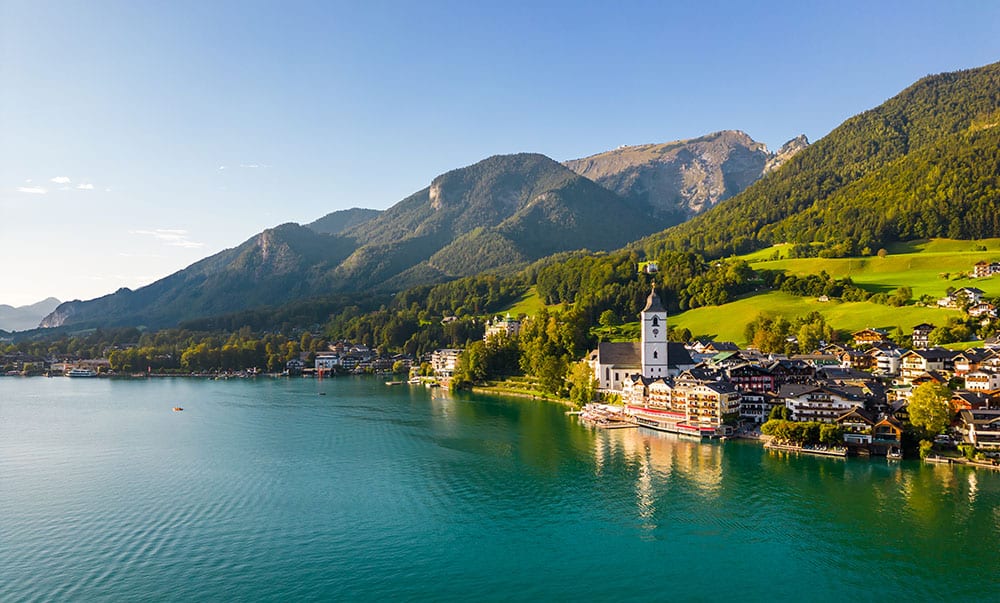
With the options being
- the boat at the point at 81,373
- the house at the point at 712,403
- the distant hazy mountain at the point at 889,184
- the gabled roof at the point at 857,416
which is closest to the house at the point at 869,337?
the house at the point at 712,403

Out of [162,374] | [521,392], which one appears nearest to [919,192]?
[521,392]

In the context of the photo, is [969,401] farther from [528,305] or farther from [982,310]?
[528,305]

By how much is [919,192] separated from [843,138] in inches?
2231

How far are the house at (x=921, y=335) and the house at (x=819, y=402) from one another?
87.8 ft

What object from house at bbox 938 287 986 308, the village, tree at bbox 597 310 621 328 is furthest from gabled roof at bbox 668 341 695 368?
house at bbox 938 287 986 308

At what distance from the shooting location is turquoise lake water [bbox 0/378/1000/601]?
23938 mm

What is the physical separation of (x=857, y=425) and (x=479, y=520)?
94.5 ft

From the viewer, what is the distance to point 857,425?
43844 millimetres

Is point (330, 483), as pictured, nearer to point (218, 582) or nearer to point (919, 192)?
point (218, 582)

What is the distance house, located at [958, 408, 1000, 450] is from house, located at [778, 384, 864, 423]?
20.6 ft

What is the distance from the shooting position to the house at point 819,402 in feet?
150

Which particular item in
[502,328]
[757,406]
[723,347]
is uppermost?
[502,328]

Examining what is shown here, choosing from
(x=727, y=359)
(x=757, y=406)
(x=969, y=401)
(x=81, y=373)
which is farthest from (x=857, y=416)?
(x=81, y=373)

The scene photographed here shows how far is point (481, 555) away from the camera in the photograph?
2669 centimetres
